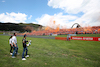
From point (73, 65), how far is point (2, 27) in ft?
292

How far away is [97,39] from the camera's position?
53.6 ft

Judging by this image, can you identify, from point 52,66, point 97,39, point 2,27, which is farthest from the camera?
point 2,27

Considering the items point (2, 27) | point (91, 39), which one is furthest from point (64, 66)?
point (2, 27)

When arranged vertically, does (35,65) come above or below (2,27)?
below

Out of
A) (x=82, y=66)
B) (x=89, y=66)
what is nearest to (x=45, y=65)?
(x=82, y=66)

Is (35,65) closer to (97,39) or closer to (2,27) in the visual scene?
(97,39)

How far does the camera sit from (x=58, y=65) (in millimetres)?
4387

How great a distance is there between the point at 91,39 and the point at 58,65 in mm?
15992

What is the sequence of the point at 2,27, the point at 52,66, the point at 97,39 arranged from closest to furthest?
the point at 52,66 < the point at 97,39 < the point at 2,27

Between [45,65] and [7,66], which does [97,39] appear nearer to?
[45,65]

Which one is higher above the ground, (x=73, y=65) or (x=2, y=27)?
(x=2, y=27)

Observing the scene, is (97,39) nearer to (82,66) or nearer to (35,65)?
(82,66)

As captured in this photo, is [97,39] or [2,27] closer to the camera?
[97,39]

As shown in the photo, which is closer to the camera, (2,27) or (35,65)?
(35,65)
